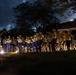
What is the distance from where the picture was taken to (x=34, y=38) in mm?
26984

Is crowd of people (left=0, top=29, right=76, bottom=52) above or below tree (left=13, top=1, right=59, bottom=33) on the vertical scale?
below

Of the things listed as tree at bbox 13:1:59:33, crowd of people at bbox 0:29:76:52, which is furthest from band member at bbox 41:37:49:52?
tree at bbox 13:1:59:33

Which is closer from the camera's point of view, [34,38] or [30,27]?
[34,38]

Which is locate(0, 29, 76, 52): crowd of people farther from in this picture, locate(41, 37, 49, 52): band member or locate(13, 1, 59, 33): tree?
locate(13, 1, 59, 33): tree

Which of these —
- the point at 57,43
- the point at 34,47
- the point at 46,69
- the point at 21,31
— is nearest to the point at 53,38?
the point at 57,43

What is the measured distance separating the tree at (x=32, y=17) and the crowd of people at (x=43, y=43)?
30.9 m

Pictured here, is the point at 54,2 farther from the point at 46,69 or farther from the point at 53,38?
the point at 46,69

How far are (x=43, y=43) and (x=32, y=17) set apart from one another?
3410cm

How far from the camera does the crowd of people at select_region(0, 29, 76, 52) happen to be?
2573 centimetres

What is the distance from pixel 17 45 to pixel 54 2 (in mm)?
7322

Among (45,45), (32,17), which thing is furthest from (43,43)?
(32,17)

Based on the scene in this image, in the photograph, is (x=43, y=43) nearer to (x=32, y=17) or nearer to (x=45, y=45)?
(x=45, y=45)

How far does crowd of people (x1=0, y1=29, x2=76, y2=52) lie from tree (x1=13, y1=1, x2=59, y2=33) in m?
30.9

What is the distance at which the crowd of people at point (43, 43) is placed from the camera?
1013 inches
